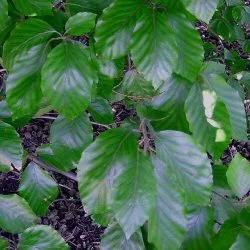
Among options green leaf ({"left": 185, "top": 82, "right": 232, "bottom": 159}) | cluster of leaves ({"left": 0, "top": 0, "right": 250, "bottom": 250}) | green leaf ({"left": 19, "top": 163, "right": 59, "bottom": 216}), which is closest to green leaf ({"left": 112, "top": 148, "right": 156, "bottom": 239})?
cluster of leaves ({"left": 0, "top": 0, "right": 250, "bottom": 250})

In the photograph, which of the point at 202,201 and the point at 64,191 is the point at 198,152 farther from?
the point at 64,191

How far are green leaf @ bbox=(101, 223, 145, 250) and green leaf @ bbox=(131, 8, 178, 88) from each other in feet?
1.07

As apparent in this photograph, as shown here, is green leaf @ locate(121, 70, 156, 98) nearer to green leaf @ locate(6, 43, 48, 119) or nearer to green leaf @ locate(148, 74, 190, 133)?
green leaf @ locate(148, 74, 190, 133)

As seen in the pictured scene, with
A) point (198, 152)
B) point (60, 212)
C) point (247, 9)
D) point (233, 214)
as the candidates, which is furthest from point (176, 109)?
point (60, 212)

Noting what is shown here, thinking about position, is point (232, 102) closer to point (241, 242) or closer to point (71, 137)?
point (241, 242)

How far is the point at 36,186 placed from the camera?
47.2 inches

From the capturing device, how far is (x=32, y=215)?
1067 mm

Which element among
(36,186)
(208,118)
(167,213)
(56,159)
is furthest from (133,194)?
(36,186)

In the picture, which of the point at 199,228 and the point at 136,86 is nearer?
the point at 199,228

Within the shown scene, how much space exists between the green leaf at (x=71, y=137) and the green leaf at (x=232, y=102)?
31 cm

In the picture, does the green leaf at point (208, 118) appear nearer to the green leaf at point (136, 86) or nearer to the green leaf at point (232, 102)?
the green leaf at point (232, 102)

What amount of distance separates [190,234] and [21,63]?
44 cm

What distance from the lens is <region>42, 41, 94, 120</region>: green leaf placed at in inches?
29.7

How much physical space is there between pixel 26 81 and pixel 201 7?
313 millimetres
